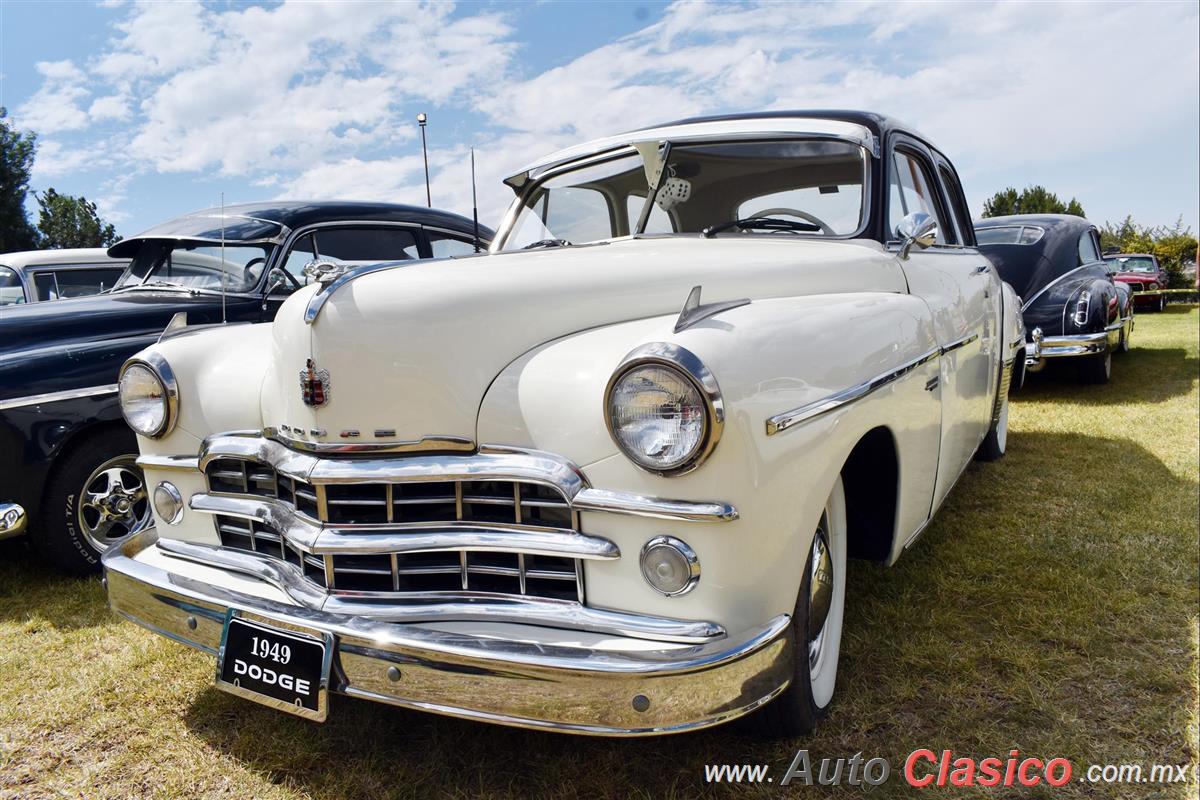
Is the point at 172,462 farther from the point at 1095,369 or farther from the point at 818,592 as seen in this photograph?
the point at 1095,369

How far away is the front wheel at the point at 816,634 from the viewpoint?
1977mm

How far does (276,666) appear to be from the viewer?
1928 mm

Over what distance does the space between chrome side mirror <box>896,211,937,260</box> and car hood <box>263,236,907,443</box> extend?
743 millimetres

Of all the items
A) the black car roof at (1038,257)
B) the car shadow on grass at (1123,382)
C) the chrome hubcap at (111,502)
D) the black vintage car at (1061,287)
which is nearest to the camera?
the chrome hubcap at (111,502)

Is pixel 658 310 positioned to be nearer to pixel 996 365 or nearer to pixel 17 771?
pixel 17 771

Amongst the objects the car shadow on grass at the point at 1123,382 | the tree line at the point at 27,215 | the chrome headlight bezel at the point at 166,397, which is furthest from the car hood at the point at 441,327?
the tree line at the point at 27,215

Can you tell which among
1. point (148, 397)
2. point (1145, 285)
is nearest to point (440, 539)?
point (148, 397)

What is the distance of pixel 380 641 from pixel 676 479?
0.71 meters

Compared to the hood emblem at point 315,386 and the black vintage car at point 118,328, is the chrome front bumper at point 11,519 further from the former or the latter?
the hood emblem at point 315,386

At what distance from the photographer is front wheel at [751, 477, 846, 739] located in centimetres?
198

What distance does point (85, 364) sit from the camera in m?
3.68

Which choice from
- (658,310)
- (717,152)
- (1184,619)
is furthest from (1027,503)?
(658,310)

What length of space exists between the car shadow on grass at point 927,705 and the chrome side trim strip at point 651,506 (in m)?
0.77

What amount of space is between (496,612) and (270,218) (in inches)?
136
